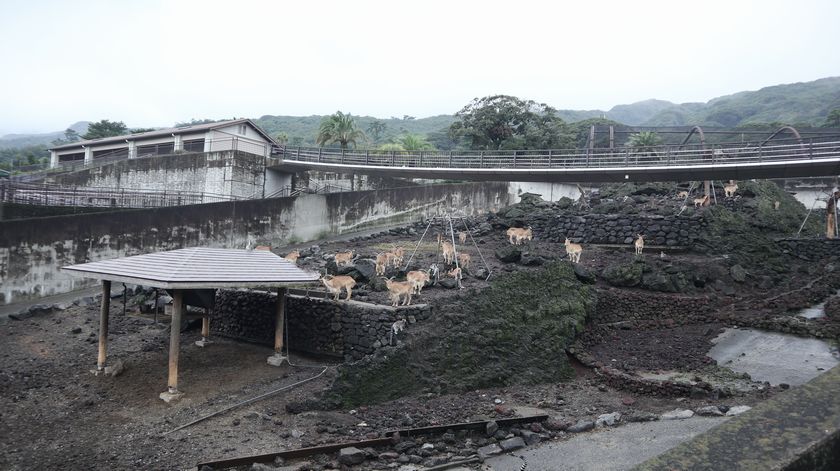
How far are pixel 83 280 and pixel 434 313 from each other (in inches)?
614

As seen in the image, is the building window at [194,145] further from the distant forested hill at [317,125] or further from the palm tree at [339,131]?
the distant forested hill at [317,125]

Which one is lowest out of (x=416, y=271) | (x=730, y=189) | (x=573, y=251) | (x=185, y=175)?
(x=416, y=271)

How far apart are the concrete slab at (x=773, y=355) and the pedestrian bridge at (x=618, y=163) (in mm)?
6408

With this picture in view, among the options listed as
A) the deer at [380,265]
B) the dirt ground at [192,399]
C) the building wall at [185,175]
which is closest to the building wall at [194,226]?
the dirt ground at [192,399]

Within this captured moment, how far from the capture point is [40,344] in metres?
15.2

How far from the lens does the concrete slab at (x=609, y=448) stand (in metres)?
8.96

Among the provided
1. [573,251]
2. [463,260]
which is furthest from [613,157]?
[463,260]

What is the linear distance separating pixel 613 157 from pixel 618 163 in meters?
1.16

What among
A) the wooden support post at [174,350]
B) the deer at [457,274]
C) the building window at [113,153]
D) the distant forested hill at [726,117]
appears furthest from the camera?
the distant forested hill at [726,117]

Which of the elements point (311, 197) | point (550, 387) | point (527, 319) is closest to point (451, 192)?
point (311, 197)

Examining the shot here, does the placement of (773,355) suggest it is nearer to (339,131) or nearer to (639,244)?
(639,244)

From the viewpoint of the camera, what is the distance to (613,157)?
23.3 metres

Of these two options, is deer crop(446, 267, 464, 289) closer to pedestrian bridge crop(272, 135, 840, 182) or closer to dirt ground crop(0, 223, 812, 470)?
dirt ground crop(0, 223, 812, 470)

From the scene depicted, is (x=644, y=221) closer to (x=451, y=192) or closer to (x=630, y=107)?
(x=451, y=192)
